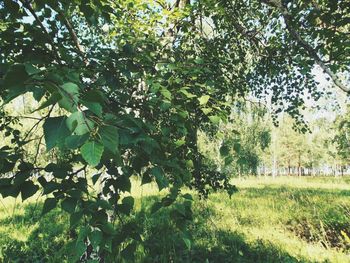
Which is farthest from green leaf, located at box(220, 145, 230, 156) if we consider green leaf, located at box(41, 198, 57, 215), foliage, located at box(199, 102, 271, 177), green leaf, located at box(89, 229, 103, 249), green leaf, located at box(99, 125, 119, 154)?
green leaf, located at box(99, 125, 119, 154)

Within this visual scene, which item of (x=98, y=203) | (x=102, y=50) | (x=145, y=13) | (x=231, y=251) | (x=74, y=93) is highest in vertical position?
(x=145, y=13)

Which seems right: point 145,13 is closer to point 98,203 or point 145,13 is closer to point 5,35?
point 5,35

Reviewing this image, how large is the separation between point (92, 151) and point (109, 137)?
93 millimetres

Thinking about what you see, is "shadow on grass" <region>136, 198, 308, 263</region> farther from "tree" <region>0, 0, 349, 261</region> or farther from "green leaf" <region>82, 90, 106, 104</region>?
"green leaf" <region>82, 90, 106, 104</region>

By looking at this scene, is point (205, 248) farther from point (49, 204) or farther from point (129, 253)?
point (49, 204)

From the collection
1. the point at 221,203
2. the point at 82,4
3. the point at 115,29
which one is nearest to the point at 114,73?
the point at 82,4

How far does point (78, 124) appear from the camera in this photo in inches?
43.0

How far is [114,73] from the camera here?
2.69 m

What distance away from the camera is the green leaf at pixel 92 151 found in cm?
106

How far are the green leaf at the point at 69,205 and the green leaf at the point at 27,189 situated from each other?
0.25 m

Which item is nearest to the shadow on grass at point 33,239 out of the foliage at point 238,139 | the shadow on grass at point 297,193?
the foliage at point 238,139

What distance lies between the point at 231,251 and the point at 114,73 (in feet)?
17.5

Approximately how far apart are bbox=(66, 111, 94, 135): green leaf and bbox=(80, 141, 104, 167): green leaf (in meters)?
0.05

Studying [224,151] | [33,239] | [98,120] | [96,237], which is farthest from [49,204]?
[33,239]
